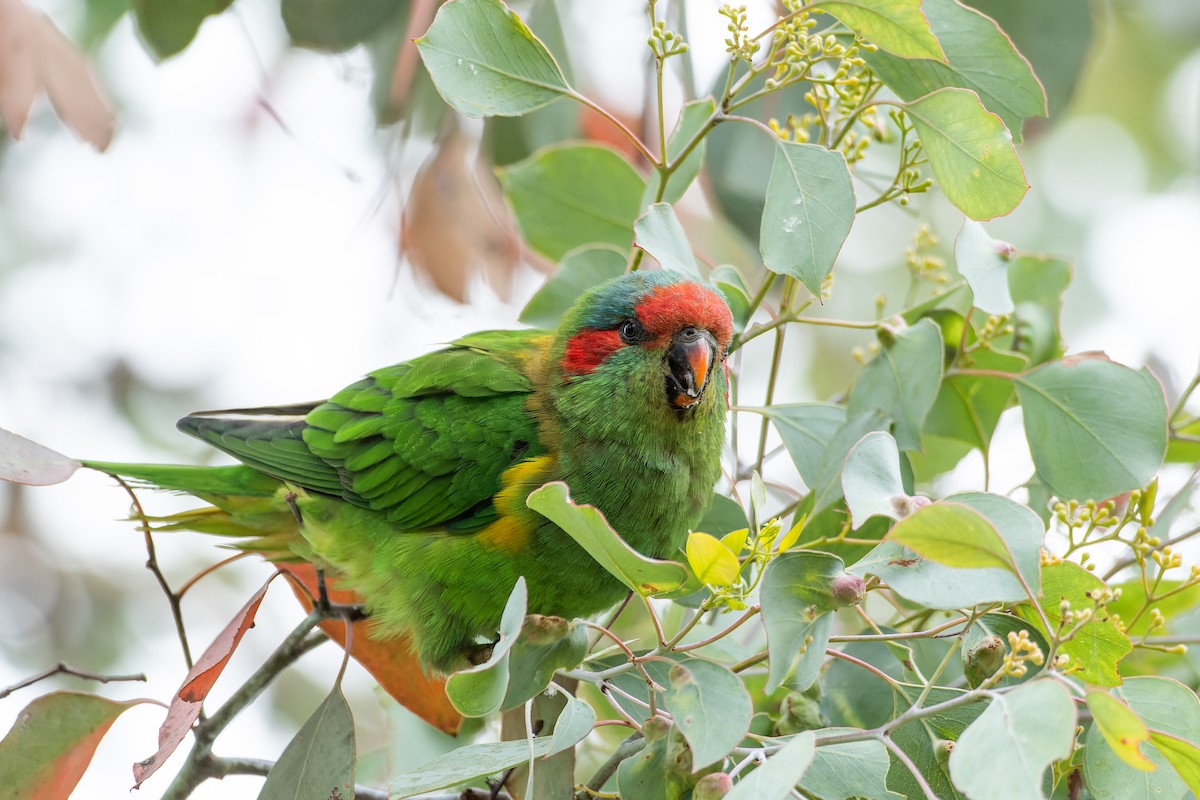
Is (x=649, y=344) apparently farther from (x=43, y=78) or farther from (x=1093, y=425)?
(x=43, y=78)

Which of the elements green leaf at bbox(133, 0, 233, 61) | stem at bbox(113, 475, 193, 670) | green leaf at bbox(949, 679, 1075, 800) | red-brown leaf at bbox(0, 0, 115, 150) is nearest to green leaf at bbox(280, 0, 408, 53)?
green leaf at bbox(133, 0, 233, 61)

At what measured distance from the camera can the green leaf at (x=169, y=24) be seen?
8.14 feet

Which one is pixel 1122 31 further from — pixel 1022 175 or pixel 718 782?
pixel 718 782

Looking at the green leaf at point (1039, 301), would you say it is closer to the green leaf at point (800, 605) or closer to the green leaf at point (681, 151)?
the green leaf at point (681, 151)

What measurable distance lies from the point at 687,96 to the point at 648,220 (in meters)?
1.72

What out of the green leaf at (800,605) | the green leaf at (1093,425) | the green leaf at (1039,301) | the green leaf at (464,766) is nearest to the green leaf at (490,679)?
the green leaf at (464,766)

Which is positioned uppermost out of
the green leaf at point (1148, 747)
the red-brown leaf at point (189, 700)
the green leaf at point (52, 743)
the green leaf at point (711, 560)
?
the green leaf at point (711, 560)

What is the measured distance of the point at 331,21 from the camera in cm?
269

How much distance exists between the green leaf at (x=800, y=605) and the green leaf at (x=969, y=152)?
0.65m

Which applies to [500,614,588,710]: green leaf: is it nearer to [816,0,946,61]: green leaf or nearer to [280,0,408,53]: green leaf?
[816,0,946,61]: green leaf

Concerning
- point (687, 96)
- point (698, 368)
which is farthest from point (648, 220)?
point (687, 96)

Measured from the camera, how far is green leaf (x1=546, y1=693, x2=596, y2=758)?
1555mm

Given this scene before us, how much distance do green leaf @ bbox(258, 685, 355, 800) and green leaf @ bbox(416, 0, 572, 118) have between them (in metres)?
1.15

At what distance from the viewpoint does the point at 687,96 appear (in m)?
3.38
